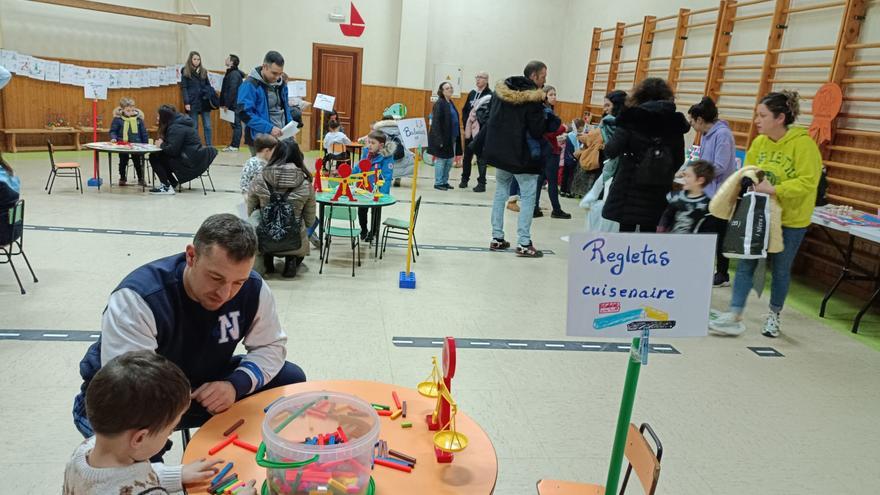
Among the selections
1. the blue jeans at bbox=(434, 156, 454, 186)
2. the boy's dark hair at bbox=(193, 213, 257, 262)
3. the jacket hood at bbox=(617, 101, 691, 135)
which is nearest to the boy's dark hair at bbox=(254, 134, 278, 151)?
the jacket hood at bbox=(617, 101, 691, 135)

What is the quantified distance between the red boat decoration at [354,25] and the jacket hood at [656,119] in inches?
356

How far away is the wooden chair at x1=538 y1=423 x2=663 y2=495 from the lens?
142 centimetres

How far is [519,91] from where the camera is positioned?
5.18 meters

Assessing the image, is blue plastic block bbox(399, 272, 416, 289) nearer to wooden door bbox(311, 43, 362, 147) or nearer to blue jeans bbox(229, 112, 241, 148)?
blue jeans bbox(229, 112, 241, 148)

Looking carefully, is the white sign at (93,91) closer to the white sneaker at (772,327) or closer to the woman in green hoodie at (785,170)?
the woman in green hoodie at (785,170)

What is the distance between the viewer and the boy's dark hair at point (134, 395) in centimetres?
116

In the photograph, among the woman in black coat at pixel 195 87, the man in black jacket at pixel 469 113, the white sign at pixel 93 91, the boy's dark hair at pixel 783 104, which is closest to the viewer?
the boy's dark hair at pixel 783 104

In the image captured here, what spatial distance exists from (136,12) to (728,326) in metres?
10.3

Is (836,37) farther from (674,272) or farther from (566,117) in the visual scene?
(566,117)

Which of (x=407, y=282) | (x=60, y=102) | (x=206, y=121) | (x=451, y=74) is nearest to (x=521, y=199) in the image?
(x=407, y=282)

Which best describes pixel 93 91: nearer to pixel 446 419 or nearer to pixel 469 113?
pixel 469 113

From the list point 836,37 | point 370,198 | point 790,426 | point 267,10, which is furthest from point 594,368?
point 267,10

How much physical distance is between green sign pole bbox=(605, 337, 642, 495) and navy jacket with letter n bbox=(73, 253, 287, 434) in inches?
38.2

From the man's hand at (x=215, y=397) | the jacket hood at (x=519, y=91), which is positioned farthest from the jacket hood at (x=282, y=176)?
the man's hand at (x=215, y=397)
